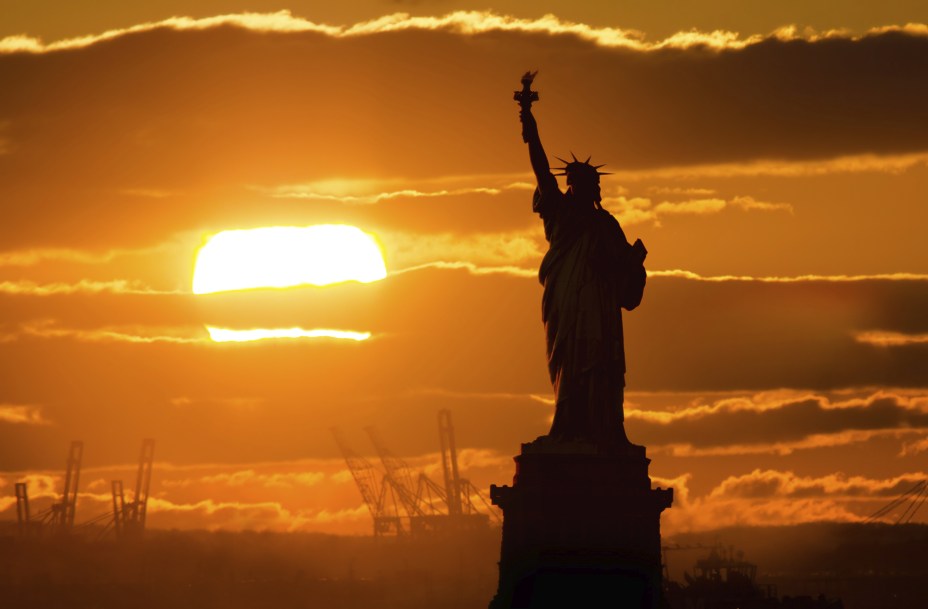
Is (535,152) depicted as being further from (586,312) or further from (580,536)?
(580,536)

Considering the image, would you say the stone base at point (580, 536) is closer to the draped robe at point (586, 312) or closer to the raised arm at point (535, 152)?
the draped robe at point (586, 312)

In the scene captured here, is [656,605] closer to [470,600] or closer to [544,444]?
[544,444]

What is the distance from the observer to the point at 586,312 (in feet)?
179

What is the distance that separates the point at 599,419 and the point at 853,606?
455ft

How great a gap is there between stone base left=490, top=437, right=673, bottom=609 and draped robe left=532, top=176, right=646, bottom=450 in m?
0.72

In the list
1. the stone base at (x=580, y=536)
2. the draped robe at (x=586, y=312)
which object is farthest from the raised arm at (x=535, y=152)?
the stone base at (x=580, y=536)

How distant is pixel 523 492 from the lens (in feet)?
175

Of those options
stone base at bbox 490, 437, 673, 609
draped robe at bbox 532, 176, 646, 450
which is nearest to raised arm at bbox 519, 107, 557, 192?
draped robe at bbox 532, 176, 646, 450

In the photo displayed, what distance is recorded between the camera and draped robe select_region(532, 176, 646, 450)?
54.2 meters

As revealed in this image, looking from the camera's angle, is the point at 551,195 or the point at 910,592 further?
the point at 910,592

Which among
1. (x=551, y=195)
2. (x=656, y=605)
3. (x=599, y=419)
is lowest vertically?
(x=656, y=605)

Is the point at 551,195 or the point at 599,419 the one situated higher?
the point at 551,195

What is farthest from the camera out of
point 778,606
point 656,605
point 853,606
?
point 853,606

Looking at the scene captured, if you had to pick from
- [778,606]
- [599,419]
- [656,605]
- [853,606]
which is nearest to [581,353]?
[599,419]
